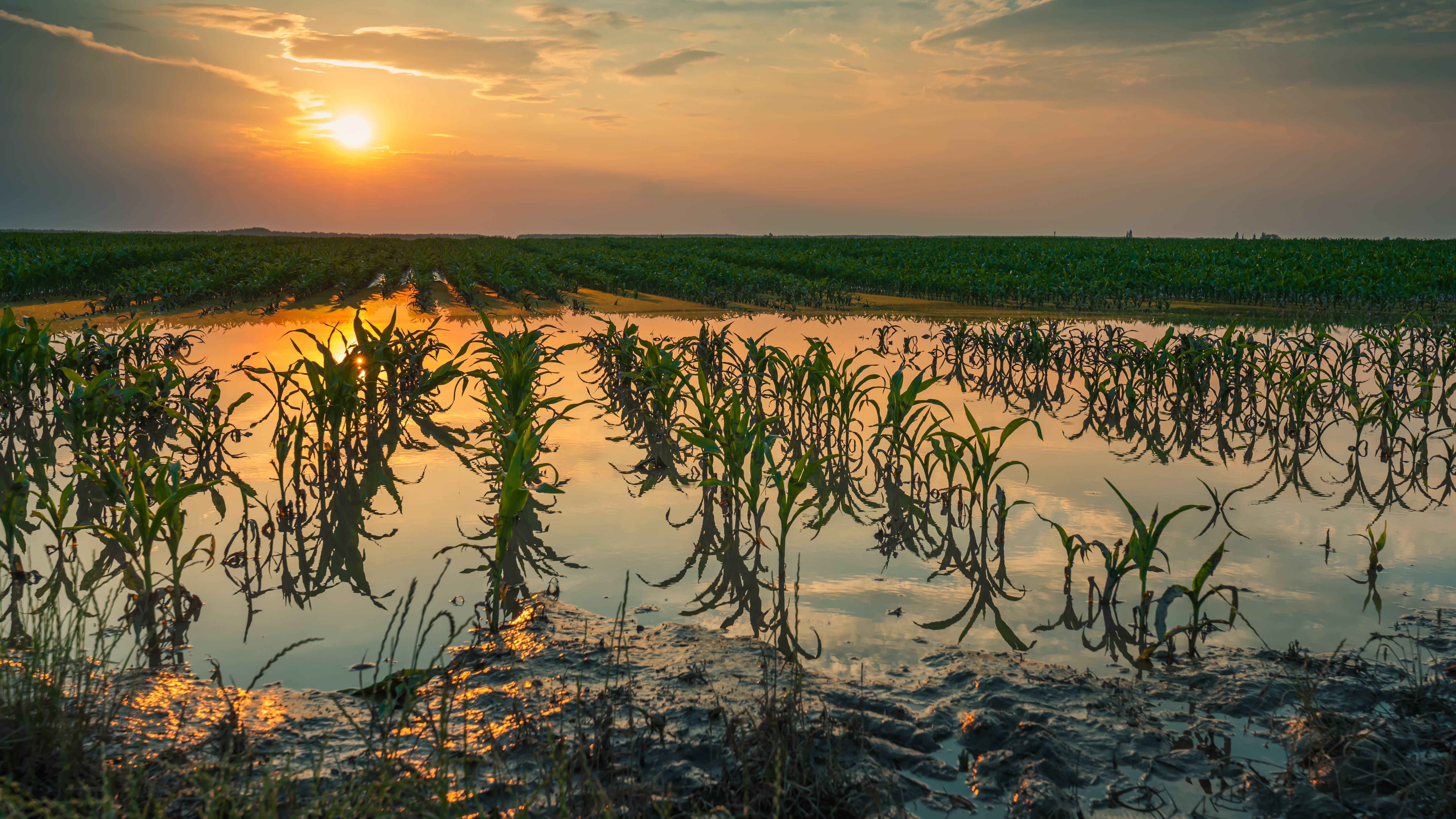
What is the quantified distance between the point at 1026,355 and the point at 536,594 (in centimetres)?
825

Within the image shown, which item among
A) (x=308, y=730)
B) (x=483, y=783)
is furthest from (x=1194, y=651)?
(x=308, y=730)

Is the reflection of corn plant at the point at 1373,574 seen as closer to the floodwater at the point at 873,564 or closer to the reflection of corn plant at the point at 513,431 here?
the floodwater at the point at 873,564

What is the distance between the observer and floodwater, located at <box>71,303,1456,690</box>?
3461mm

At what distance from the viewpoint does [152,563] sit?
4.12 metres

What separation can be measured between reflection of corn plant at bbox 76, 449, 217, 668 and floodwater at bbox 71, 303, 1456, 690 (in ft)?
0.40

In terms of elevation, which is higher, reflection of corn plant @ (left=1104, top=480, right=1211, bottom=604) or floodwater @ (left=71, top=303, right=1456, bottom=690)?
reflection of corn plant @ (left=1104, top=480, right=1211, bottom=604)

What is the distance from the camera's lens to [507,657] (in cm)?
325

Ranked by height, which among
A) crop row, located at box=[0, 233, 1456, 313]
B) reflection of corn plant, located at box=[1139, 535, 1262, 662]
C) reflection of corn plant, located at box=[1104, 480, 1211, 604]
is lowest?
reflection of corn plant, located at box=[1139, 535, 1262, 662]

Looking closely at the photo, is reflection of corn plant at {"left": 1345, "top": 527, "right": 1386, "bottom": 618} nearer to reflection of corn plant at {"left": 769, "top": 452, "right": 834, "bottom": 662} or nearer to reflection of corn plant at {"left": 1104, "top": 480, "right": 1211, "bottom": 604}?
reflection of corn plant at {"left": 1104, "top": 480, "right": 1211, "bottom": 604}

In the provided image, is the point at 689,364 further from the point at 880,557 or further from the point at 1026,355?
the point at 1026,355

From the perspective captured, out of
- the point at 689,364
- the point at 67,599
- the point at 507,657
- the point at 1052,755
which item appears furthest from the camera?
the point at 689,364

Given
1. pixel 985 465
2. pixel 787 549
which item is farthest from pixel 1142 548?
pixel 787 549

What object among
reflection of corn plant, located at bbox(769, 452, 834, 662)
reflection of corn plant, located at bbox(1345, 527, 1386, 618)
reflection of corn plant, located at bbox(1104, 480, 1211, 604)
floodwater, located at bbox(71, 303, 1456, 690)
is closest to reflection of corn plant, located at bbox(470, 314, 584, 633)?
floodwater, located at bbox(71, 303, 1456, 690)

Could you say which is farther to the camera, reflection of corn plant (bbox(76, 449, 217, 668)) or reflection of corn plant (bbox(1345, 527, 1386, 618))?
reflection of corn plant (bbox(1345, 527, 1386, 618))
